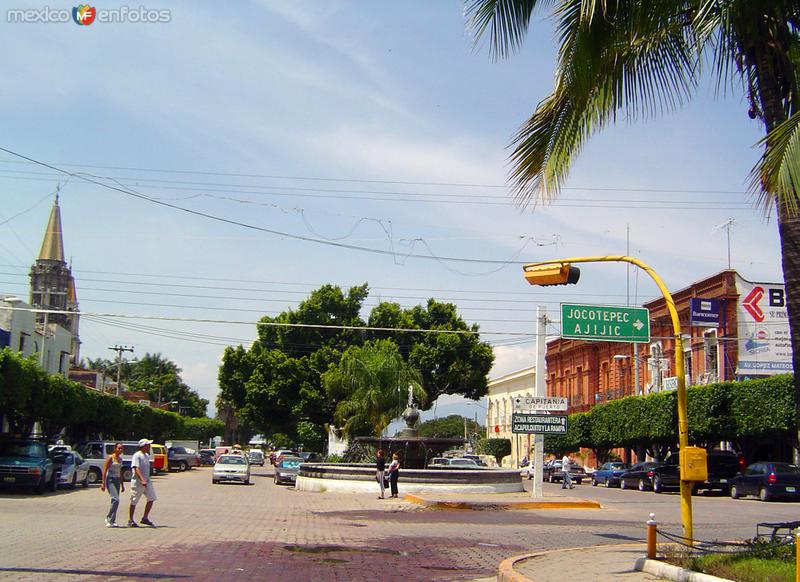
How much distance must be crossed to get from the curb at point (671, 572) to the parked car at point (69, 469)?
2447cm

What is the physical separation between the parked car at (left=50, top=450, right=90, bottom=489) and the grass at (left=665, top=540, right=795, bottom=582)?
25.3 meters

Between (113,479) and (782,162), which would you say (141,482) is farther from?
(782,162)

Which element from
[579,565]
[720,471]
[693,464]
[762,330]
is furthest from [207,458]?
[693,464]

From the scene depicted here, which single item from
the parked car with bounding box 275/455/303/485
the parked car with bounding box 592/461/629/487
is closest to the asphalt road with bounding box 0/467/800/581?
the parked car with bounding box 275/455/303/485

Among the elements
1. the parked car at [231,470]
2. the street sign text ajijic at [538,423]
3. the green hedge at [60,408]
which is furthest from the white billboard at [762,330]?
the green hedge at [60,408]

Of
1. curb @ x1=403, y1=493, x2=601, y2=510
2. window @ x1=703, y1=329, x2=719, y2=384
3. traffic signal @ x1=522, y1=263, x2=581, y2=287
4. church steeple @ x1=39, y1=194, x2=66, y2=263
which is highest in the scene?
church steeple @ x1=39, y1=194, x2=66, y2=263

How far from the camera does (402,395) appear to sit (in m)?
43.8

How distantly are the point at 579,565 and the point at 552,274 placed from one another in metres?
4.81

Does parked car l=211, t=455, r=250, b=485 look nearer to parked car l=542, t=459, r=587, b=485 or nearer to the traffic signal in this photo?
parked car l=542, t=459, r=587, b=485

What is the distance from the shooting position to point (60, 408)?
37.7m

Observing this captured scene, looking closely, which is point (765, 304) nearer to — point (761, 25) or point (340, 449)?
point (340, 449)

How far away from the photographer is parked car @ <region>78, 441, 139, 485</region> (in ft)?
126

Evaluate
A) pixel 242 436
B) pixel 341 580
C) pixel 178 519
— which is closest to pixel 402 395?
pixel 178 519

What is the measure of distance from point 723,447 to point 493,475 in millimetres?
24751
